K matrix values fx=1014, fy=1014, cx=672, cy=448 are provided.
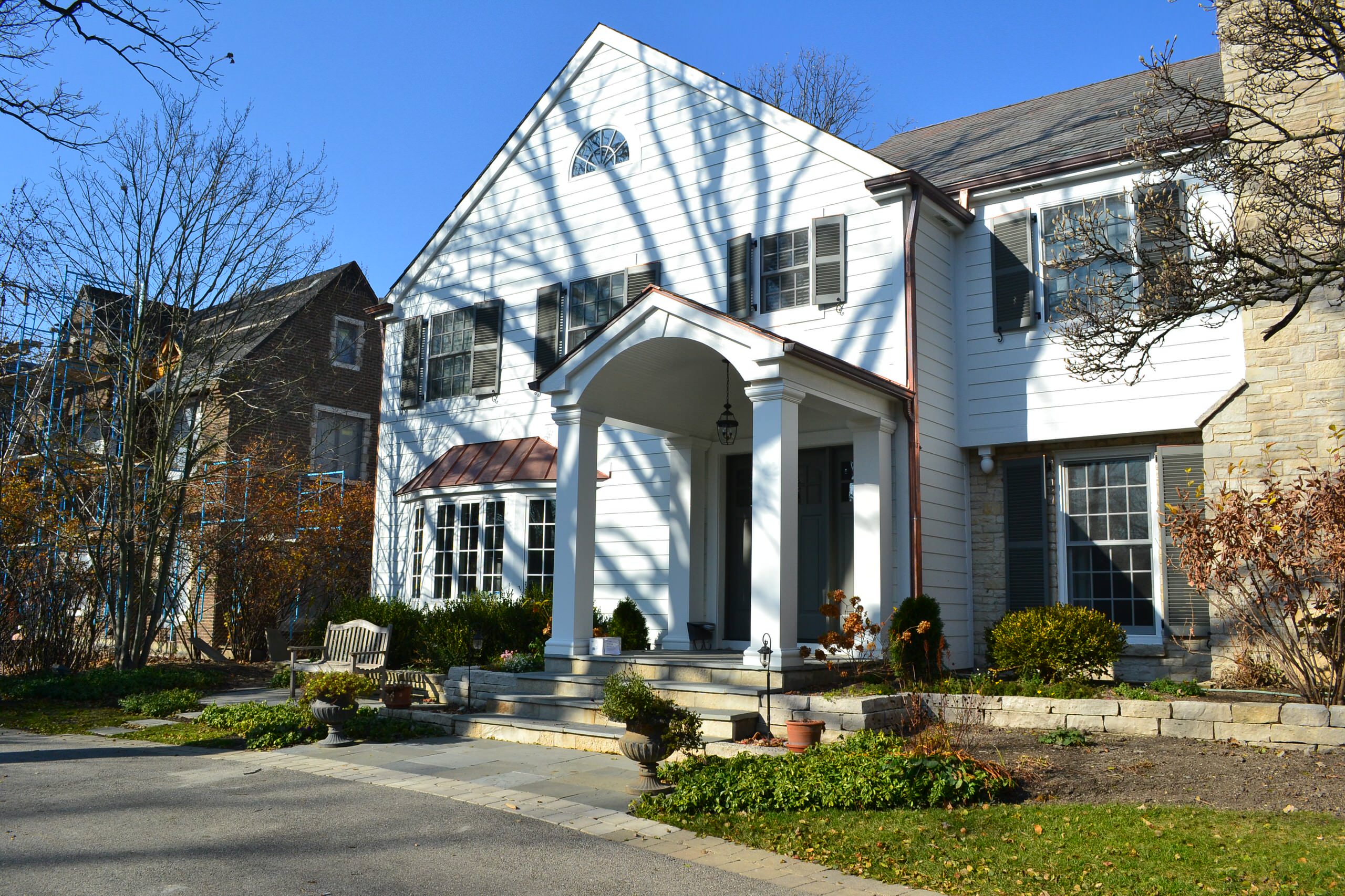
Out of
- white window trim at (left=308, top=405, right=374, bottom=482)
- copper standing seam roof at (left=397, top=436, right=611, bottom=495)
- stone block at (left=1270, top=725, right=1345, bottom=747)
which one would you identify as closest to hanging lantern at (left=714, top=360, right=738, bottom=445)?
copper standing seam roof at (left=397, top=436, right=611, bottom=495)

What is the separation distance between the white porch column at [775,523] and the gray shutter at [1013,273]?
351 centimetres

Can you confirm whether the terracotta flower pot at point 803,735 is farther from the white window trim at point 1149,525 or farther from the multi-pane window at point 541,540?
the multi-pane window at point 541,540

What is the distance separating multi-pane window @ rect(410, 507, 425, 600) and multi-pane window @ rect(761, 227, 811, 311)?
6.34 m

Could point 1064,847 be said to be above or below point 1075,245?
below

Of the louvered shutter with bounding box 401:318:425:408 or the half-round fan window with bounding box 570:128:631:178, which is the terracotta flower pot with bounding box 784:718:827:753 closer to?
the half-round fan window with bounding box 570:128:631:178

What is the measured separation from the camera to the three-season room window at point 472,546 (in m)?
14.0

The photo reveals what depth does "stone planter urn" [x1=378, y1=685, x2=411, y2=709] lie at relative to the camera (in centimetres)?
1089

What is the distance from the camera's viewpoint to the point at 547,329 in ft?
49.2

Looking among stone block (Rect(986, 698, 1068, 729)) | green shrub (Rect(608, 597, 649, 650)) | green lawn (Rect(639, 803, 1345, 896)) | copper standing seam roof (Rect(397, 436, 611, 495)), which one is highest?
copper standing seam roof (Rect(397, 436, 611, 495))

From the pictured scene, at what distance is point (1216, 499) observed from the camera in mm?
10047

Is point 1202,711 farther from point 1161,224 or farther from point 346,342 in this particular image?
point 346,342

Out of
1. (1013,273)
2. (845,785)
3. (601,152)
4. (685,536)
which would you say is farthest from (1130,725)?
(601,152)

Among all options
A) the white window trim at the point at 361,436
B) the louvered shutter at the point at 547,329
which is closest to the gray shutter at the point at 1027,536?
the louvered shutter at the point at 547,329

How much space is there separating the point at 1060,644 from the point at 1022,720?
43.9 inches
